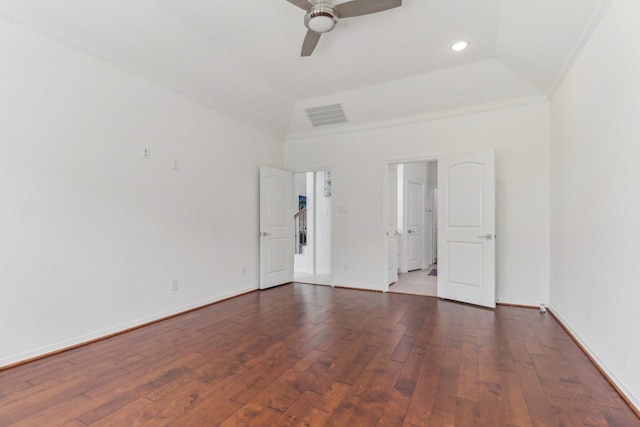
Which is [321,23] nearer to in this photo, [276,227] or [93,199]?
[93,199]

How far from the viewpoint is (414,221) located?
7.02 m

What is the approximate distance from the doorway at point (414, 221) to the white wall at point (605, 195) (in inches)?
111

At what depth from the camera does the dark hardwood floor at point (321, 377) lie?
1.75 meters

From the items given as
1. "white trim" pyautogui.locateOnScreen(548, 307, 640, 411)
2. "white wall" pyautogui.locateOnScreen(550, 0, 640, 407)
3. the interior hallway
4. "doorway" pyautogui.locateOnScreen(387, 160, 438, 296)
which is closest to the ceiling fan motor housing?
"white wall" pyautogui.locateOnScreen(550, 0, 640, 407)

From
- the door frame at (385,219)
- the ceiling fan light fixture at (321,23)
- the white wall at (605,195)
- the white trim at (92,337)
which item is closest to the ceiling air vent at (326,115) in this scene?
the door frame at (385,219)

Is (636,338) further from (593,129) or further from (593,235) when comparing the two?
(593,129)

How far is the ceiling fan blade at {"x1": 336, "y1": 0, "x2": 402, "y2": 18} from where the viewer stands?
226 centimetres

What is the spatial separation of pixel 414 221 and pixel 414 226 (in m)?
0.11

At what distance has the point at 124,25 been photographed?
2756 mm

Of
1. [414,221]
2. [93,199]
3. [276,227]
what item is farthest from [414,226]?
[93,199]

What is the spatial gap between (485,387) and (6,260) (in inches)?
141

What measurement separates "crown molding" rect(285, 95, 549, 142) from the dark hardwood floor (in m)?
2.68

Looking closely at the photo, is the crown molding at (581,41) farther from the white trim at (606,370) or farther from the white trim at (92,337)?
the white trim at (92,337)

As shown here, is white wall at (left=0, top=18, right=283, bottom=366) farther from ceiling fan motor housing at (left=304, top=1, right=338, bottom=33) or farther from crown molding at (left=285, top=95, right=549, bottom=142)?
ceiling fan motor housing at (left=304, top=1, right=338, bottom=33)
